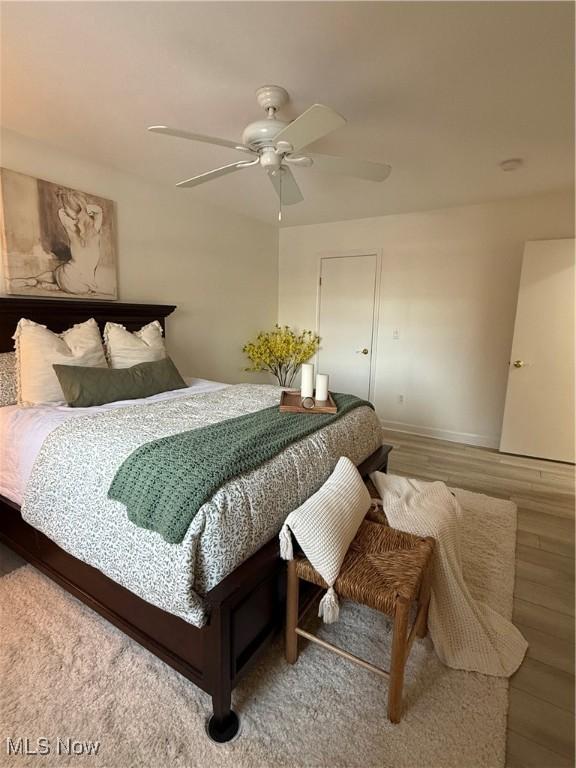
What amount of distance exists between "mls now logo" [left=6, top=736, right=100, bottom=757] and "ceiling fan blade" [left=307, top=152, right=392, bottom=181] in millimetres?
2566

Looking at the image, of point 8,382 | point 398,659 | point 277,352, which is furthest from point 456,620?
point 277,352

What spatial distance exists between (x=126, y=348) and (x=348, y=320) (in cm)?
287

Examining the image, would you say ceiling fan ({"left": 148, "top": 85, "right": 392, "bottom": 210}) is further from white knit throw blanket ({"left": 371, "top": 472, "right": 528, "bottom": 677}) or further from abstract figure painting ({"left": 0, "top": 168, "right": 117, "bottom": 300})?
white knit throw blanket ({"left": 371, "top": 472, "right": 528, "bottom": 677})

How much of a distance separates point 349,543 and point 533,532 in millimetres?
1717

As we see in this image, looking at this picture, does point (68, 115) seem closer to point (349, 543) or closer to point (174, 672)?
point (349, 543)

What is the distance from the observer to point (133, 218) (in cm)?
316

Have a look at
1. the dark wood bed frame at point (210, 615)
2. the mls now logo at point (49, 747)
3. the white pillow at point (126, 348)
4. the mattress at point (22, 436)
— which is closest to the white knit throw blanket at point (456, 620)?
the dark wood bed frame at point (210, 615)

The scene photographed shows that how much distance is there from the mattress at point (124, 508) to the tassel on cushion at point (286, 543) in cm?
7

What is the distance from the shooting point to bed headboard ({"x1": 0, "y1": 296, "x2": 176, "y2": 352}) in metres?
2.35

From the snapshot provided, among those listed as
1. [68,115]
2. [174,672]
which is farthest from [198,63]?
[174,672]

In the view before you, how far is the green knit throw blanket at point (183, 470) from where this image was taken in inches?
47.4

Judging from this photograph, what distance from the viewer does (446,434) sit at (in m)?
4.21

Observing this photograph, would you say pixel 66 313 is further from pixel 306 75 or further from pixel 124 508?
pixel 306 75

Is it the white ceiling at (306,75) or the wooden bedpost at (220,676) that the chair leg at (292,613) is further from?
the white ceiling at (306,75)
